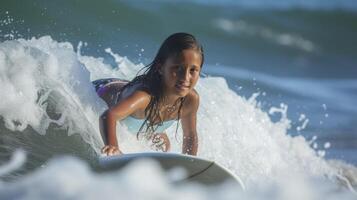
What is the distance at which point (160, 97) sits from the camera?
12.8 ft

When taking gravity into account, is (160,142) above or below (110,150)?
above

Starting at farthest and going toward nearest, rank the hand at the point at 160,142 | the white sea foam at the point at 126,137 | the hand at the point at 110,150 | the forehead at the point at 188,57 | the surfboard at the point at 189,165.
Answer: the hand at the point at 160,142
the forehead at the point at 188,57
the hand at the point at 110,150
the surfboard at the point at 189,165
the white sea foam at the point at 126,137

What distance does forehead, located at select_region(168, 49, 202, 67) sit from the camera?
3.63 metres

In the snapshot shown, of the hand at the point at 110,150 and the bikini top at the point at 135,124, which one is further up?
the bikini top at the point at 135,124

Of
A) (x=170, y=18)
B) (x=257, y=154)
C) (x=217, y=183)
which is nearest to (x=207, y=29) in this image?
(x=170, y=18)

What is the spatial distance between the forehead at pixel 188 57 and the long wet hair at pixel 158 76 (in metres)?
→ 0.02

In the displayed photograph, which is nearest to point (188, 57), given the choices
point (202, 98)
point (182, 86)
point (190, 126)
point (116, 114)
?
point (182, 86)

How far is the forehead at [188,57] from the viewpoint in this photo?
3633 millimetres

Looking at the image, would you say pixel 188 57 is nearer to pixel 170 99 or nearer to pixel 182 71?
pixel 182 71

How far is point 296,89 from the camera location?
11578mm

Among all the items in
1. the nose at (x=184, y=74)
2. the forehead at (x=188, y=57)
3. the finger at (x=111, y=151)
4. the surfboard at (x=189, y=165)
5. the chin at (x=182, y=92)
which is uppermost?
the forehead at (x=188, y=57)

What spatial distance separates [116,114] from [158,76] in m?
0.37

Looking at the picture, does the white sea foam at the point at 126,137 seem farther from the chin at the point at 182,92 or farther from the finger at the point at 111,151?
the chin at the point at 182,92

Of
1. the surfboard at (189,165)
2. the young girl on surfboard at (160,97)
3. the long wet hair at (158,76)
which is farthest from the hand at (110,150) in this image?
the long wet hair at (158,76)
